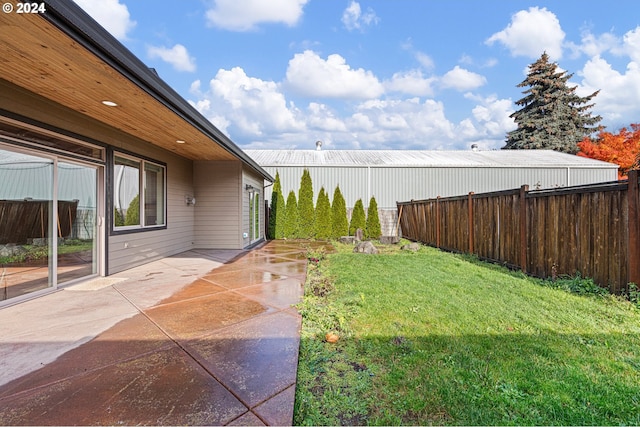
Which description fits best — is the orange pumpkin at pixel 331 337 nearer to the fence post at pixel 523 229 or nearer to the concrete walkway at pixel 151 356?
the concrete walkway at pixel 151 356

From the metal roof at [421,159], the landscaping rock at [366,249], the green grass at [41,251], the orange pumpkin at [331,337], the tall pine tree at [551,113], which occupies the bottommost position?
the orange pumpkin at [331,337]

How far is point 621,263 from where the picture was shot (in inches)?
126

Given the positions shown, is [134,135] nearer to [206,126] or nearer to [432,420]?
[206,126]

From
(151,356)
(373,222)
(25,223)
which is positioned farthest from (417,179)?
(151,356)

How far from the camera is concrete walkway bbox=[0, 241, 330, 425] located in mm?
1506

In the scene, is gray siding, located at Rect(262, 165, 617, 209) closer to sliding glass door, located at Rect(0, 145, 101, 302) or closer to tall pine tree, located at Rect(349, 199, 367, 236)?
tall pine tree, located at Rect(349, 199, 367, 236)

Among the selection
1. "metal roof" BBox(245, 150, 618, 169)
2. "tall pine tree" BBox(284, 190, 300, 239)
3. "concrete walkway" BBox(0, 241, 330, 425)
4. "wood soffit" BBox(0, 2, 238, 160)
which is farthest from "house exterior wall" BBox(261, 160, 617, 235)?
"concrete walkway" BBox(0, 241, 330, 425)

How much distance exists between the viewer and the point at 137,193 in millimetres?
5539

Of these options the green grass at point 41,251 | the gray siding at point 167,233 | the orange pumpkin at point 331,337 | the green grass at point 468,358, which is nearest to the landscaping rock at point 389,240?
the gray siding at point 167,233

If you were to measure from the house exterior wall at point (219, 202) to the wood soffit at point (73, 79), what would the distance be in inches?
111

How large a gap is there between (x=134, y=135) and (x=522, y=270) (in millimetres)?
6853

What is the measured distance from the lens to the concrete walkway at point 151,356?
1.51 metres

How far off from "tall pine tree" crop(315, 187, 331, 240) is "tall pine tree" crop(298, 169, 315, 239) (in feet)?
0.76

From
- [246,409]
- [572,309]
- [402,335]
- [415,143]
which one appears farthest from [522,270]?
[415,143]
